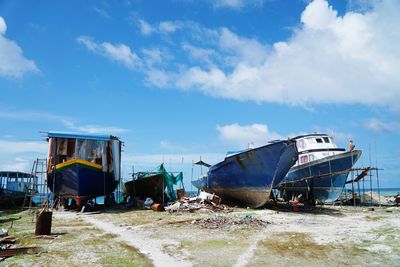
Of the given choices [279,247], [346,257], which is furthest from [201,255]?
[346,257]

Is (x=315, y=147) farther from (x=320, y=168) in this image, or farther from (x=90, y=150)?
(x=90, y=150)

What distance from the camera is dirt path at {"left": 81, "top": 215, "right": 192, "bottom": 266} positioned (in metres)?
6.90

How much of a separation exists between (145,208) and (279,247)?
12730mm

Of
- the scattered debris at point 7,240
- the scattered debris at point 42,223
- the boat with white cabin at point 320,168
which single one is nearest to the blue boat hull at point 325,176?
the boat with white cabin at point 320,168

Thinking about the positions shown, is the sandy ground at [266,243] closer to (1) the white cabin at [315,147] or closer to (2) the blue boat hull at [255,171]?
(2) the blue boat hull at [255,171]

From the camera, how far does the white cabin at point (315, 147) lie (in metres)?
23.6

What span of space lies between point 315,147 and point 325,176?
295 centimetres

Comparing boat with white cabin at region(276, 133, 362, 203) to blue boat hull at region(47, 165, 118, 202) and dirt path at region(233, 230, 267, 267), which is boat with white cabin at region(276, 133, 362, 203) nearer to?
dirt path at region(233, 230, 267, 267)

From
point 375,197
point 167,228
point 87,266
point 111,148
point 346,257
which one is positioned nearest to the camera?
point 87,266

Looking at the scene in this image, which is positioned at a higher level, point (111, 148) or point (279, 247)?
point (111, 148)

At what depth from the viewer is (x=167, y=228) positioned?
11.3m

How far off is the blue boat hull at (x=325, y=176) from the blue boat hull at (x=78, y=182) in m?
12.7

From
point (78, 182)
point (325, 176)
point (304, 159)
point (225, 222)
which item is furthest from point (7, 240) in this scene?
point (304, 159)

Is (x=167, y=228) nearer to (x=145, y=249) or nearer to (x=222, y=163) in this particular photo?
(x=145, y=249)
